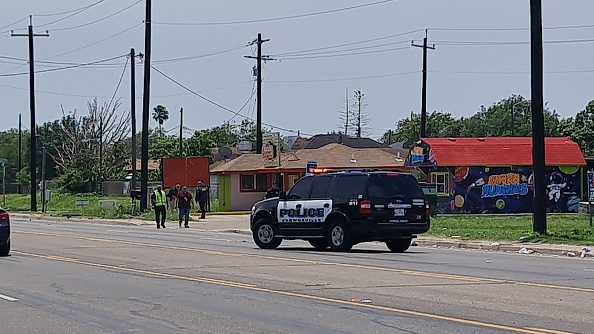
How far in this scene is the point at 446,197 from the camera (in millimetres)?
47156

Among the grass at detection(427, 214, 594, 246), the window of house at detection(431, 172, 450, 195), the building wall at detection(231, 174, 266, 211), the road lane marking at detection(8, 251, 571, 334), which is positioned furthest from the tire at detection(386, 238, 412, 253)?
the building wall at detection(231, 174, 266, 211)

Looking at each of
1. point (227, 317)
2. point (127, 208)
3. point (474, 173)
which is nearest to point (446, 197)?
point (474, 173)

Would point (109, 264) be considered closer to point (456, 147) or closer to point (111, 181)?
point (456, 147)

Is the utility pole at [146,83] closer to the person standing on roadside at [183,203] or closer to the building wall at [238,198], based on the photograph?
the building wall at [238,198]

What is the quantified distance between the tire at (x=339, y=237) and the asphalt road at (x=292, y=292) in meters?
0.33

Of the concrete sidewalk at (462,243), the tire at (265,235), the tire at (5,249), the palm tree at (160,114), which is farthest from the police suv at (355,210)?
the palm tree at (160,114)

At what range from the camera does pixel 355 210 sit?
22828 mm

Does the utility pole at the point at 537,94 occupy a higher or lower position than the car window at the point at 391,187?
higher

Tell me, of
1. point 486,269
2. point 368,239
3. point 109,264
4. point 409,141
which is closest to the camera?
point 486,269

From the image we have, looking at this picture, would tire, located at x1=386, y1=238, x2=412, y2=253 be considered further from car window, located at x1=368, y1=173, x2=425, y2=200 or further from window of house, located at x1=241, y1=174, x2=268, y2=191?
window of house, located at x1=241, y1=174, x2=268, y2=191

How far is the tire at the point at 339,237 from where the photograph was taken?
23.0 m

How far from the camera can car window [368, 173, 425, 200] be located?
22.9 metres

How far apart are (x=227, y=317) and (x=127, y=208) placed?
40.4 m

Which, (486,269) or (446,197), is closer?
(486,269)
